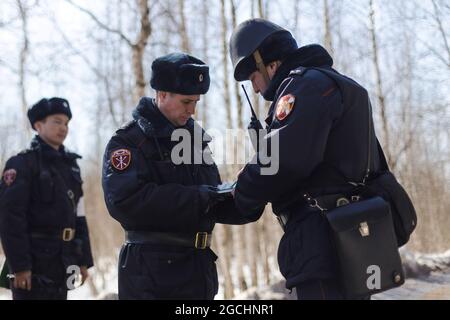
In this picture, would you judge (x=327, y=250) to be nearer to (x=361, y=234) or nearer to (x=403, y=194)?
(x=361, y=234)

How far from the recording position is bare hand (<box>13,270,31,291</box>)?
3.69m

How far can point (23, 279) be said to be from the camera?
3.69m

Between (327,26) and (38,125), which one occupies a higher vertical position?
(327,26)

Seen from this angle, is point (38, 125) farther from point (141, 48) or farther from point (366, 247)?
point (141, 48)

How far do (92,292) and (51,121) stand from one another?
816 centimetres

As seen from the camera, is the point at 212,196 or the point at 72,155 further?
the point at 72,155

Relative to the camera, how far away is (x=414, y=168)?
51.1 ft

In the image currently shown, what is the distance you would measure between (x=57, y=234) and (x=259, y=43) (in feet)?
7.84

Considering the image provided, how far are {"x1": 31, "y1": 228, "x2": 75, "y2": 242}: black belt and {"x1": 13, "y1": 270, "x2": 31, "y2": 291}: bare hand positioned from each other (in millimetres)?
276

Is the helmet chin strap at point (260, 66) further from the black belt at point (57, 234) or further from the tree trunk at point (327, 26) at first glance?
the tree trunk at point (327, 26)

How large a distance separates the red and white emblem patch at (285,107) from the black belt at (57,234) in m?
2.44

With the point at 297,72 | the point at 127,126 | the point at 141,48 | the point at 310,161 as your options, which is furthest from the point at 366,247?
the point at 141,48
